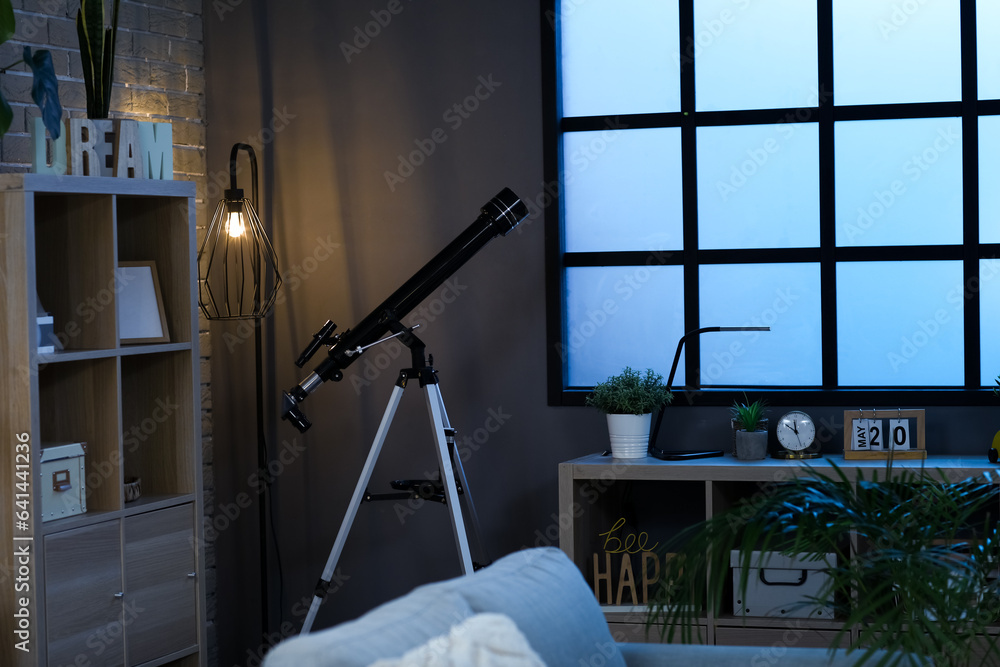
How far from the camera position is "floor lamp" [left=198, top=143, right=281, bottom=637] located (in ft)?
12.3

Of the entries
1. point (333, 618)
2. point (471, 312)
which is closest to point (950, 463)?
point (471, 312)

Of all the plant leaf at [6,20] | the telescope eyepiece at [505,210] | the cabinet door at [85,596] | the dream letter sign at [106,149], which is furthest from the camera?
the telescope eyepiece at [505,210]

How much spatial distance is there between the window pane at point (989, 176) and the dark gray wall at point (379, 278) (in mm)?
1118

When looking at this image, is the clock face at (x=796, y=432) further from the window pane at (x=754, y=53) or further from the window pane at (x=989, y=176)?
the window pane at (x=754, y=53)

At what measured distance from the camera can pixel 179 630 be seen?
10.6ft

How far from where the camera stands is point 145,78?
376cm

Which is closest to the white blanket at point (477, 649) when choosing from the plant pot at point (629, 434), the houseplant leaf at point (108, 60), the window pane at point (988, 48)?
the plant pot at point (629, 434)

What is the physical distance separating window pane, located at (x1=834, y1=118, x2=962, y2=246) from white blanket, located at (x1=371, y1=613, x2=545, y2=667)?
2.55 m

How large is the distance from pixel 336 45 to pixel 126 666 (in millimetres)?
2345

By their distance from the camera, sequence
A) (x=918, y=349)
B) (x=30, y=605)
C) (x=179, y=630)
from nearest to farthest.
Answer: (x=30, y=605) < (x=179, y=630) < (x=918, y=349)

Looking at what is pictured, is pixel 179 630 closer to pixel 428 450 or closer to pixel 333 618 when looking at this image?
pixel 333 618

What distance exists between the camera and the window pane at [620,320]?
149 inches

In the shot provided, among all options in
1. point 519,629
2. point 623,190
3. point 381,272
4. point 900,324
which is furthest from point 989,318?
point 519,629

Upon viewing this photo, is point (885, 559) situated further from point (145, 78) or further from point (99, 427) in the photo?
point (145, 78)
